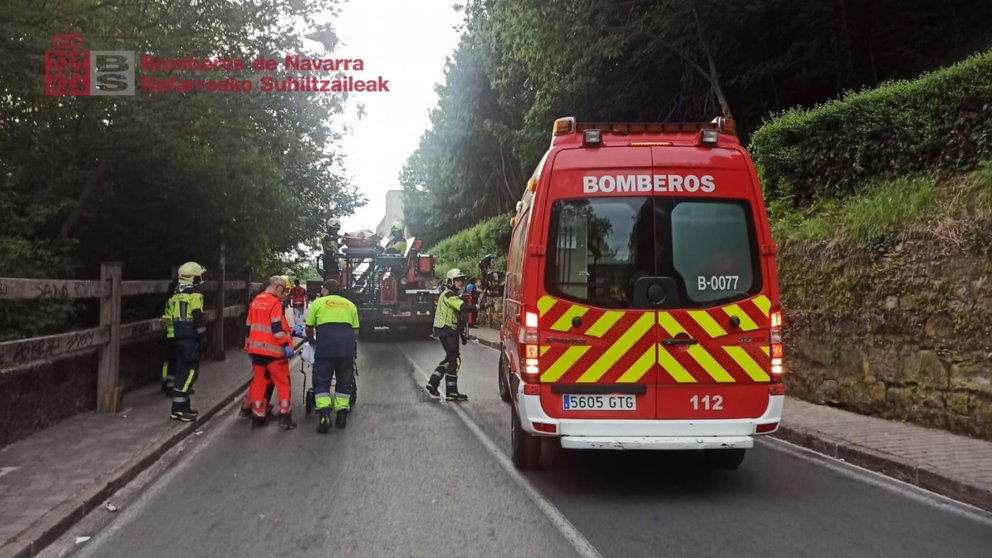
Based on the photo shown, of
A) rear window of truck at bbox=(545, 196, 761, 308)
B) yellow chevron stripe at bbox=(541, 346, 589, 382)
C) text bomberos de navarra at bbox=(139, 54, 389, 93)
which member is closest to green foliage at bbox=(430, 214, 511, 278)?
text bomberos de navarra at bbox=(139, 54, 389, 93)

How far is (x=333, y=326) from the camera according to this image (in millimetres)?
8211

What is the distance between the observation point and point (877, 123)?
872 cm

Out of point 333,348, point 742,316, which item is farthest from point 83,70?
point 742,316

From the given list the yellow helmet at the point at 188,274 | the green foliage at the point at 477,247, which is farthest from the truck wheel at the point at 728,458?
the green foliage at the point at 477,247

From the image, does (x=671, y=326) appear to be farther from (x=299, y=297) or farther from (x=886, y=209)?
(x=299, y=297)

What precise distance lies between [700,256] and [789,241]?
4.94 meters

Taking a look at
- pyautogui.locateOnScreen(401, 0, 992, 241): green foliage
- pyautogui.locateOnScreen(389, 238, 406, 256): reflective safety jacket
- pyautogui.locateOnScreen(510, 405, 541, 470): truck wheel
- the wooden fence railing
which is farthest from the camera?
pyautogui.locateOnScreen(389, 238, 406, 256): reflective safety jacket

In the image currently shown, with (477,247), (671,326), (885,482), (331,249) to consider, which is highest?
(477,247)

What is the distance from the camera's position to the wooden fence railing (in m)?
6.87

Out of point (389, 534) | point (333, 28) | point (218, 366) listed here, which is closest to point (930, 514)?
point (389, 534)

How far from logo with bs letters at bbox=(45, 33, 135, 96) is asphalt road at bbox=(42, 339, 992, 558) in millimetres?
5106

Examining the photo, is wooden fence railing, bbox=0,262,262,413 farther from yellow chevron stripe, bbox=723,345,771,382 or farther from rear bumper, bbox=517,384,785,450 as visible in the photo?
yellow chevron stripe, bbox=723,345,771,382

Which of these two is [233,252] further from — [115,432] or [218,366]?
[115,432]

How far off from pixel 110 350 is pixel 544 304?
19.2ft
